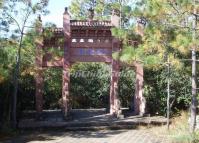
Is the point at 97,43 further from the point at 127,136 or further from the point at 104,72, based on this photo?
the point at 127,136

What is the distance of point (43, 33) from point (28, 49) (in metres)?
1.35

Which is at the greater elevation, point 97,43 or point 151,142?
point 97,43

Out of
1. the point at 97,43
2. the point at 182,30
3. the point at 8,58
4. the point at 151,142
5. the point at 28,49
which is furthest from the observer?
the point at 97,43

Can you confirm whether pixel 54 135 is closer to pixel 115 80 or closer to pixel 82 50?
pixel 115 80

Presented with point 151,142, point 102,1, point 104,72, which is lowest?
point 151,142

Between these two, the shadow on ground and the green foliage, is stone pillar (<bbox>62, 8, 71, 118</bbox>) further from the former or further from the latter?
the green foliage

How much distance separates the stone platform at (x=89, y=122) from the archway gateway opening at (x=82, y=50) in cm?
67

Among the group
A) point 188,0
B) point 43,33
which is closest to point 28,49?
point 43,33

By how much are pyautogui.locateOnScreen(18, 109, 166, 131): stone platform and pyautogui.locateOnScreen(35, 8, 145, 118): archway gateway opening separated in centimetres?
67

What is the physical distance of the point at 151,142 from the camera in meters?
15.6

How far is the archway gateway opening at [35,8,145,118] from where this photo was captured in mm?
22516

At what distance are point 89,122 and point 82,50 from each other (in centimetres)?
424

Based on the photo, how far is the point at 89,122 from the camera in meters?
20.6

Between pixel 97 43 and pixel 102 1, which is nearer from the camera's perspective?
pixel 97 43
